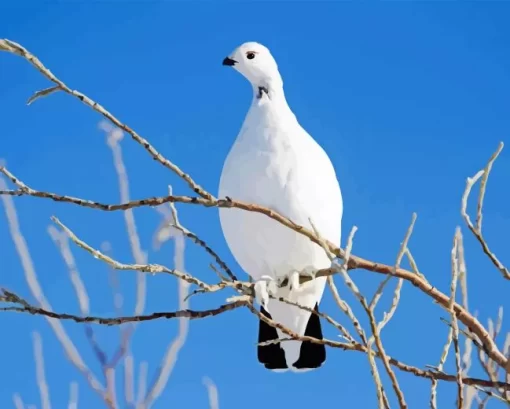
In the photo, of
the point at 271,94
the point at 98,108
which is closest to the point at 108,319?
the point at 98,108

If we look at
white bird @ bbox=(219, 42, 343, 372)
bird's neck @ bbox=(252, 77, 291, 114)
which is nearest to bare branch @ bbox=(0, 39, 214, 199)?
white bird @ bbox=(219, 42, 343, 372)

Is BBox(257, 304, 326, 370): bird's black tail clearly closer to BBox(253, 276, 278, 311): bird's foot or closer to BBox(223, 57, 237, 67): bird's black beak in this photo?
BBox(253, 276, 278, 311): bird's foot

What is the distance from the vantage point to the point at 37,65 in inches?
57.1

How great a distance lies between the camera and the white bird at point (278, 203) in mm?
2180

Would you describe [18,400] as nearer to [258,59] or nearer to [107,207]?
[258,59]

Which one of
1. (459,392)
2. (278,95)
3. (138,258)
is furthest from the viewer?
(138,258)

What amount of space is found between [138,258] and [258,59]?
1.27 metres

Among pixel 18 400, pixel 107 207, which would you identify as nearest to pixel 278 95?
pixel 107 207

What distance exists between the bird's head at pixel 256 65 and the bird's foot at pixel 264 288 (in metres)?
0.55

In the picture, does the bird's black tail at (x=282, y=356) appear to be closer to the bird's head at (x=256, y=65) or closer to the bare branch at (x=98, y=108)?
the bird's head at (x=256, y=65)

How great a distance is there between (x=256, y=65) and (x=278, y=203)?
0.50 metres

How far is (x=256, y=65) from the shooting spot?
246cm

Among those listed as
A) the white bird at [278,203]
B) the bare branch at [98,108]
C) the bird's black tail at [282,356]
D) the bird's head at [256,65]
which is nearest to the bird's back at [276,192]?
the white bird at [278,203]

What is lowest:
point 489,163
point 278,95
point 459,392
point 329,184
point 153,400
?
point 459,392
